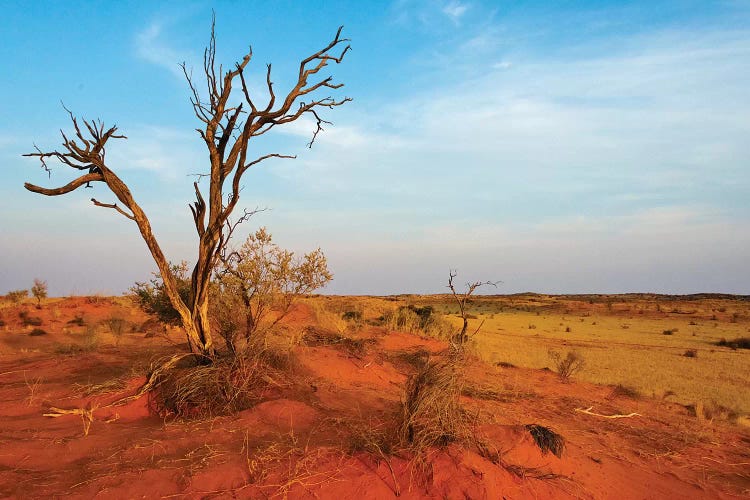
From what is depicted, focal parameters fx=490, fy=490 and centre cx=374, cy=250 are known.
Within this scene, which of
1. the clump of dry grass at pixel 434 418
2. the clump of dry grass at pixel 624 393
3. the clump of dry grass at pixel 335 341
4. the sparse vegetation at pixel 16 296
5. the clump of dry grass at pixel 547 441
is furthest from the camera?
the sparse vegetation at pixel 16 296

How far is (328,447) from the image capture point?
4.77m

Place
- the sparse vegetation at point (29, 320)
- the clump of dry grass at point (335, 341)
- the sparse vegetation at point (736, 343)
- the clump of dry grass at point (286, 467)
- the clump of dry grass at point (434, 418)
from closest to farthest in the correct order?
Answer: the clump of dry grass at point (286, 467) < the clump of dry grass at point (434, 418) < the clump of dry grass at point (335, 341) < the sparse vegetation at point (29, 320) < the sparse vegetation at point (736, 343)

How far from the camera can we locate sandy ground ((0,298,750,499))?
168 inches

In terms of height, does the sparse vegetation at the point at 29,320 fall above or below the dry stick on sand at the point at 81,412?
below

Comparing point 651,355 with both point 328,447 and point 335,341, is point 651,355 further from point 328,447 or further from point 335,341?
point 328,447


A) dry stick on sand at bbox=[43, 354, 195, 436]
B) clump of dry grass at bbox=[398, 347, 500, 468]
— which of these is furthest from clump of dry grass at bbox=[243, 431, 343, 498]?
dry stick on sand at bbox=[43, 354, 195, 436]

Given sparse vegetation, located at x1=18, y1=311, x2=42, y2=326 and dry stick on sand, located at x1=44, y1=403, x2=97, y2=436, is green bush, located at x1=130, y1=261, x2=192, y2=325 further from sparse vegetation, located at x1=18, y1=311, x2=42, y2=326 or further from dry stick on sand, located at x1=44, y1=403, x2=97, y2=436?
sparse vegetation, located at x1=18, y1=311, x2=42, y2=326

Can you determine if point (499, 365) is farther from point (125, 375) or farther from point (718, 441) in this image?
point (125, 375)

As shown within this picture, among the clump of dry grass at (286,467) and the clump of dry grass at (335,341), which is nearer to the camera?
the clump of dry grass at (286,467)

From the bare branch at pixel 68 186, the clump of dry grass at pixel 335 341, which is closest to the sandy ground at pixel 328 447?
the clump of dry grass at pixel 335 341

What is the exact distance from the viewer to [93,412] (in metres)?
6.52

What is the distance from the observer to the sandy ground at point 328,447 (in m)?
4.26

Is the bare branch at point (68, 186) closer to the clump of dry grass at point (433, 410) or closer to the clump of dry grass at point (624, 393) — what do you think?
the clump of dry grass at point (433, 410)

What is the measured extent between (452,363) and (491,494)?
3.94 ft
